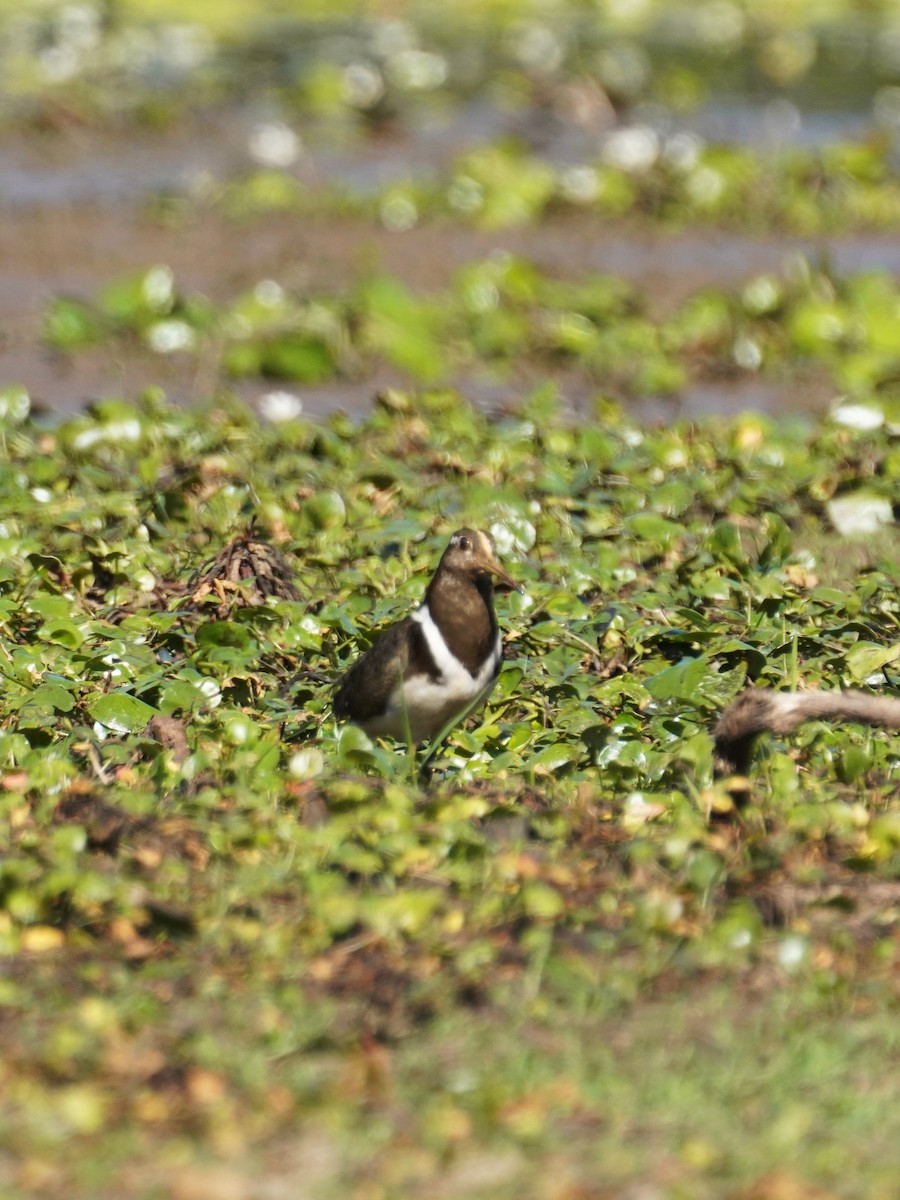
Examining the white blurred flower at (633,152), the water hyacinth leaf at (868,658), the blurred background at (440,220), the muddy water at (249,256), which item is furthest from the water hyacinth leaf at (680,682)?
the white blurred flower at (633,152)

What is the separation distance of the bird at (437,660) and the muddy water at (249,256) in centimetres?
379

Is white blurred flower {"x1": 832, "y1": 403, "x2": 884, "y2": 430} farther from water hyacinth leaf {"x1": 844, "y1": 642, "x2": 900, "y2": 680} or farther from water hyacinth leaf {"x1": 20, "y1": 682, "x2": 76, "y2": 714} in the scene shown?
water hyacinth leaf {"x1": 20, "y1": 682, "x2": 76, "y2": 714}

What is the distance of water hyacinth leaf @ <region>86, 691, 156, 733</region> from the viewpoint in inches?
219

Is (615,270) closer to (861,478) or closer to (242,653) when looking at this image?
(861,478)

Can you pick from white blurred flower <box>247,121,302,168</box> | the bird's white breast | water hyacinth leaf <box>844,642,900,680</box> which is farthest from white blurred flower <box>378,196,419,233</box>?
the bird's white breast

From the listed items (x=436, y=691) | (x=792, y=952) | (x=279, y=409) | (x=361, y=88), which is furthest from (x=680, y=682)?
(x=361, y=88)

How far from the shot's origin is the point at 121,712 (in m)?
5.59

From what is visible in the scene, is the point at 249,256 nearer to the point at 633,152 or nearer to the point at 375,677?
the point at 633,152

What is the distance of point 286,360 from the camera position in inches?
392

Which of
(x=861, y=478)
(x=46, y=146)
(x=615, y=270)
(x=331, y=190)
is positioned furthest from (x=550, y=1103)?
(x=46, y=146)

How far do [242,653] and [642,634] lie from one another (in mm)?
1215

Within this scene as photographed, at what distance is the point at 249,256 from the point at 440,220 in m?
1.55

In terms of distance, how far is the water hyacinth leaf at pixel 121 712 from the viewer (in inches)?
219

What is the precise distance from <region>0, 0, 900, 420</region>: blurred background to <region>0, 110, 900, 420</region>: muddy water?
0.03 meters
